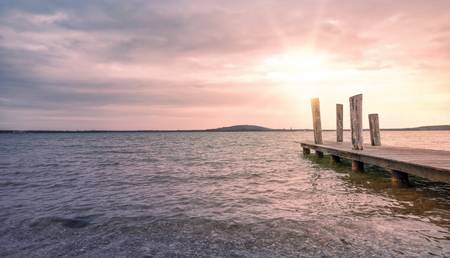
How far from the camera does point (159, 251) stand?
4.96 metres

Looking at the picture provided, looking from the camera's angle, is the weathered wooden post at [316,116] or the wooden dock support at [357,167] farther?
the weathered wooden post at [316,116]

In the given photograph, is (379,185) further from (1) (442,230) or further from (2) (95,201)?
(2) (95,201)

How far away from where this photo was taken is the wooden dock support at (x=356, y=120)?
1304cm

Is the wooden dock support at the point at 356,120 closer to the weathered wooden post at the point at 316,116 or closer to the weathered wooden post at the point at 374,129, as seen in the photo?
the weathered wooden post at the point at 374,129

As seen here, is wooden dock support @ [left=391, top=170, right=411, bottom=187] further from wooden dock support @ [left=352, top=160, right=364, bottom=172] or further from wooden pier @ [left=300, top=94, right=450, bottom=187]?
Result: wooden dock support @ [left=352, top=160, right=364, bottom=172]

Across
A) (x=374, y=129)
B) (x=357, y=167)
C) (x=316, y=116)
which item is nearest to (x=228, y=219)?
(x=357, y=167)

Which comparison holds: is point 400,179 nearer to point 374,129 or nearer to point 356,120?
point 356,120

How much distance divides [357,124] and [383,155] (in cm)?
258

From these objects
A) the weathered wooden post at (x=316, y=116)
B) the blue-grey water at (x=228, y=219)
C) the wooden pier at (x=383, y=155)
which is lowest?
the blue-grey water at (x=228, y=219)

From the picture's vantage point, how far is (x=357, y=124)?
13.2m

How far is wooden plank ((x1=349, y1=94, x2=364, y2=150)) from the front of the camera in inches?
513

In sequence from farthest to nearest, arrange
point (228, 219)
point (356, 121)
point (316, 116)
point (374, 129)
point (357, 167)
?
point (316, 116), point (374, 129), point (357, 167), point (356, 121), point (228, 219)

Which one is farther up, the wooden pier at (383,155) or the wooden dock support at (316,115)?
the wooden dock support at (316,115)

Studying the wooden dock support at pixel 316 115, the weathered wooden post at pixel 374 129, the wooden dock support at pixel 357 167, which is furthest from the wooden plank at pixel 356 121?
the wooden dock support at pixel 316 115
